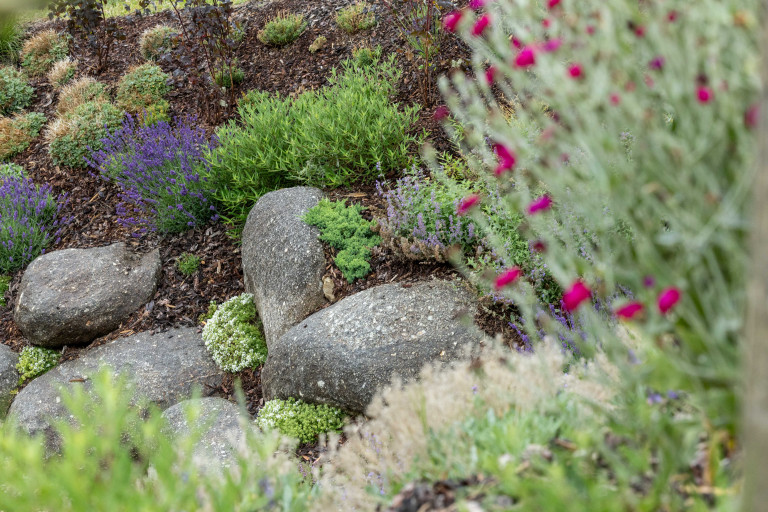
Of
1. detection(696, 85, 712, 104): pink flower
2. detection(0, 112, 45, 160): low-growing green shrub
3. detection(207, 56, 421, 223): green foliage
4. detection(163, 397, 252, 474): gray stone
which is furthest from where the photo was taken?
detection(0, 112, 45, 160): low-growing green shrub

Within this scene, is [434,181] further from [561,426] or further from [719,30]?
[719,30]

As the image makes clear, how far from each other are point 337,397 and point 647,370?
2697 mm

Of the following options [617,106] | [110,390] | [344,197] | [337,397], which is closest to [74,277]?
[344,197]

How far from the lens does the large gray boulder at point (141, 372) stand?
15.3 feet

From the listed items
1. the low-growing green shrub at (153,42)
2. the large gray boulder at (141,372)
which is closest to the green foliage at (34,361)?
the large gray boulder at (141,372)

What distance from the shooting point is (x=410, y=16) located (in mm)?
6184

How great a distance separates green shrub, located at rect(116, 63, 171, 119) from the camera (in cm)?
711

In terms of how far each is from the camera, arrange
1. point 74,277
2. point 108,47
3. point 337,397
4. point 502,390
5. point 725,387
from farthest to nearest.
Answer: point 108,47, point 74,277, point 337,397, point 502,390, point 725,387

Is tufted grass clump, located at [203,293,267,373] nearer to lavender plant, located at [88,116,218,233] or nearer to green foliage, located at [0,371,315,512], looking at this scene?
lavender plant, located at [88,116,218,233]

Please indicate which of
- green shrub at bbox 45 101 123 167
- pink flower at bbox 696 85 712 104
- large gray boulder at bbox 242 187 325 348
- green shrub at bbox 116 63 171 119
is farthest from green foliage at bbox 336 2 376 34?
pink flower at bbox 696 85 712 104

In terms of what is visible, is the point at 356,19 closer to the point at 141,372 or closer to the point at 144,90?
the point at 144,90

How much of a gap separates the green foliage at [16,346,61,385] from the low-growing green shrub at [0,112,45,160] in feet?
10.7

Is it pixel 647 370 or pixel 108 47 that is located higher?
pixel 108 47

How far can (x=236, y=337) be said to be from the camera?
4.82 m
